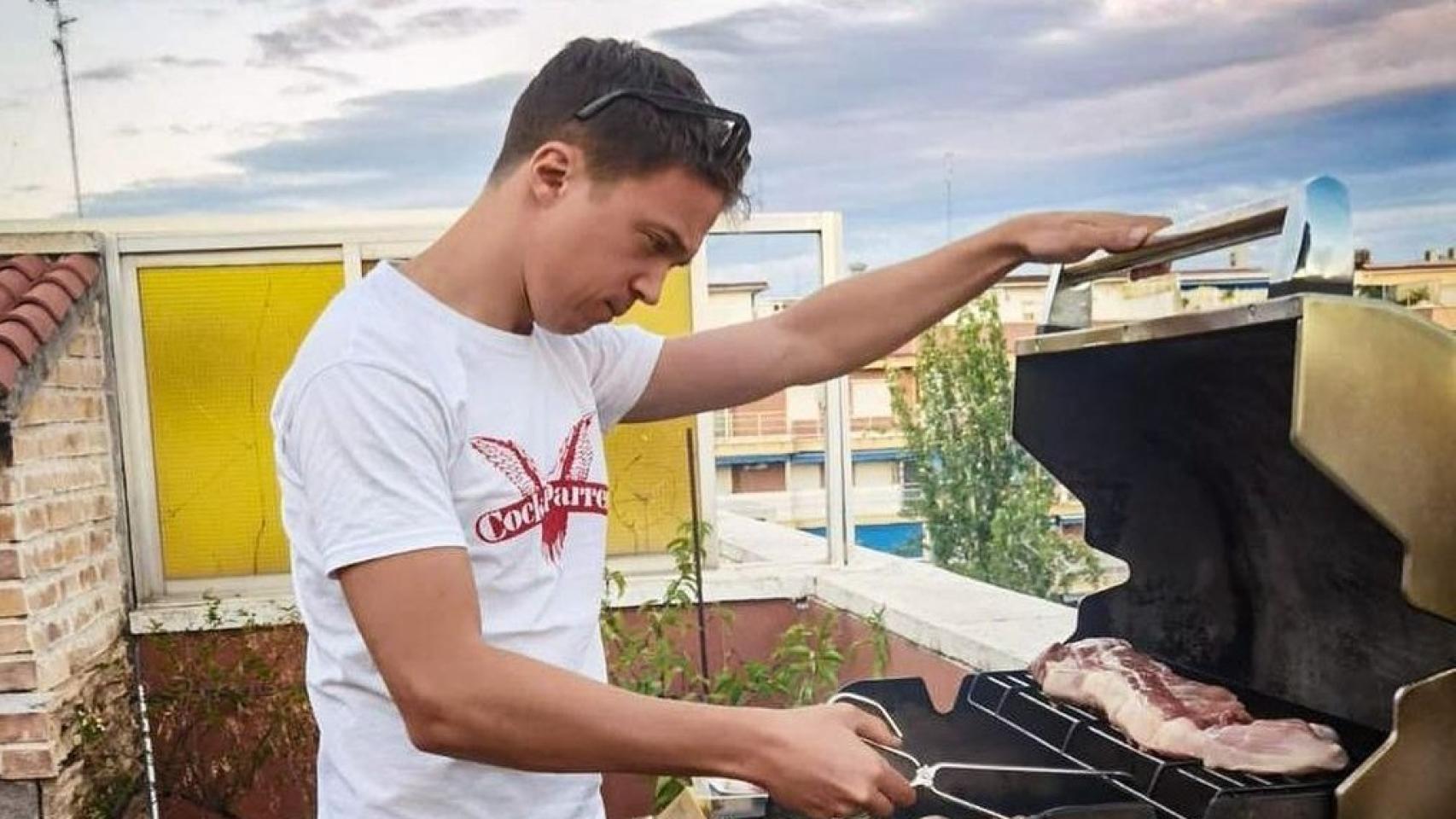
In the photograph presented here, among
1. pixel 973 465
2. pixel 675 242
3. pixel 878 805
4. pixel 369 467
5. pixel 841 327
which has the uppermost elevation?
pixel 675 242

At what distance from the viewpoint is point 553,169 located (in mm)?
1303

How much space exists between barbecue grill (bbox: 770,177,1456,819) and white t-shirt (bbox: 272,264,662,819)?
558 millimetres

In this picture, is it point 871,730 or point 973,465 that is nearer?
point 871,730

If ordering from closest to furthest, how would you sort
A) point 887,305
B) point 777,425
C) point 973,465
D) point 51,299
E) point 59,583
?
point 887,305 < point 59,583 < point 51,299 < point 973,465 < point 777,425

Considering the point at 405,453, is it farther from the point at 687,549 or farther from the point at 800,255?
the point at 800,255

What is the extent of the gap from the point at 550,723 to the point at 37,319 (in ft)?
10.4

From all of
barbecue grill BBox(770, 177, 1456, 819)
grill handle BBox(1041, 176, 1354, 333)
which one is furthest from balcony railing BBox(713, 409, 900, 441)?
grill handle BBox(1041, 176, 1354, 333)

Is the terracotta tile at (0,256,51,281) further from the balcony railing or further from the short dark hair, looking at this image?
the short dark hair

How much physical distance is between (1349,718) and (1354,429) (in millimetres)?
584

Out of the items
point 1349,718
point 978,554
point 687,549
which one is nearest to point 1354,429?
point 1349,718

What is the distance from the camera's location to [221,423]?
4469 mm

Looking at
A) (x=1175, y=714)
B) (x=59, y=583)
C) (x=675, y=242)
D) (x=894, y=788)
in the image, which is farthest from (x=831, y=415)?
(x=894, y=788)

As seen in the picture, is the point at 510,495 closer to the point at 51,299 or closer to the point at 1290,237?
the point at 1290,237

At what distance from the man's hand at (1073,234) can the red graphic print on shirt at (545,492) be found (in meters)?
0.72
